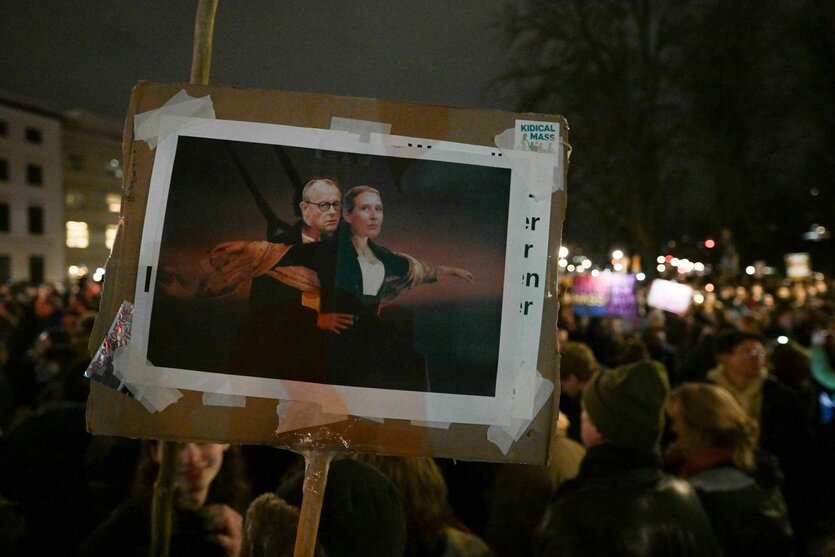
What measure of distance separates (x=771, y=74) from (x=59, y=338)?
21.4 m

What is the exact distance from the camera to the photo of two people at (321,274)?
1.39 metres

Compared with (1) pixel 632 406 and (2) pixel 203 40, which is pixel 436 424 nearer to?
(2) pixel 203 40

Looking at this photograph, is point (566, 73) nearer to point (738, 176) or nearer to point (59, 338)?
point (738, 176)

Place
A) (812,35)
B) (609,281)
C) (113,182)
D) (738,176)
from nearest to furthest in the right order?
(609,281) → (812,35) → (738,176) → (113,182)

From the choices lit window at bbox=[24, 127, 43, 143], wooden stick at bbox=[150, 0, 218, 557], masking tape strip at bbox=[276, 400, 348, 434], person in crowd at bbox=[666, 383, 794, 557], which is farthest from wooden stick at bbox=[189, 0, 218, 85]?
lit window at bbox=[24, 127, 43, 143]

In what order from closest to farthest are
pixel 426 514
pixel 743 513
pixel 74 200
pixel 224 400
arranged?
pixel 224 400 < pixel 426 514 < pixel 743 513 < pixel 74 200

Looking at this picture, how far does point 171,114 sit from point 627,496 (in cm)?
195

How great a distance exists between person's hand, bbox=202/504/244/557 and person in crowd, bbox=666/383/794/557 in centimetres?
198

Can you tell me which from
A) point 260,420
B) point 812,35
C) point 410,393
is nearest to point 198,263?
point 260,420

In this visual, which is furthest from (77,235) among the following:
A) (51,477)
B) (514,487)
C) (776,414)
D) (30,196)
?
(514,487)

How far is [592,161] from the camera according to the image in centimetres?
2098

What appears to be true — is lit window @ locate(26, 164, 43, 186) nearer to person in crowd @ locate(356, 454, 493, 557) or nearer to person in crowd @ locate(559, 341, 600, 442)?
person in crowd @ locate(559, 341, 600, 442)

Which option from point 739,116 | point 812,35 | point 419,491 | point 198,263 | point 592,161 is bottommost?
point 419,491

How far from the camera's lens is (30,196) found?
41.3 m
